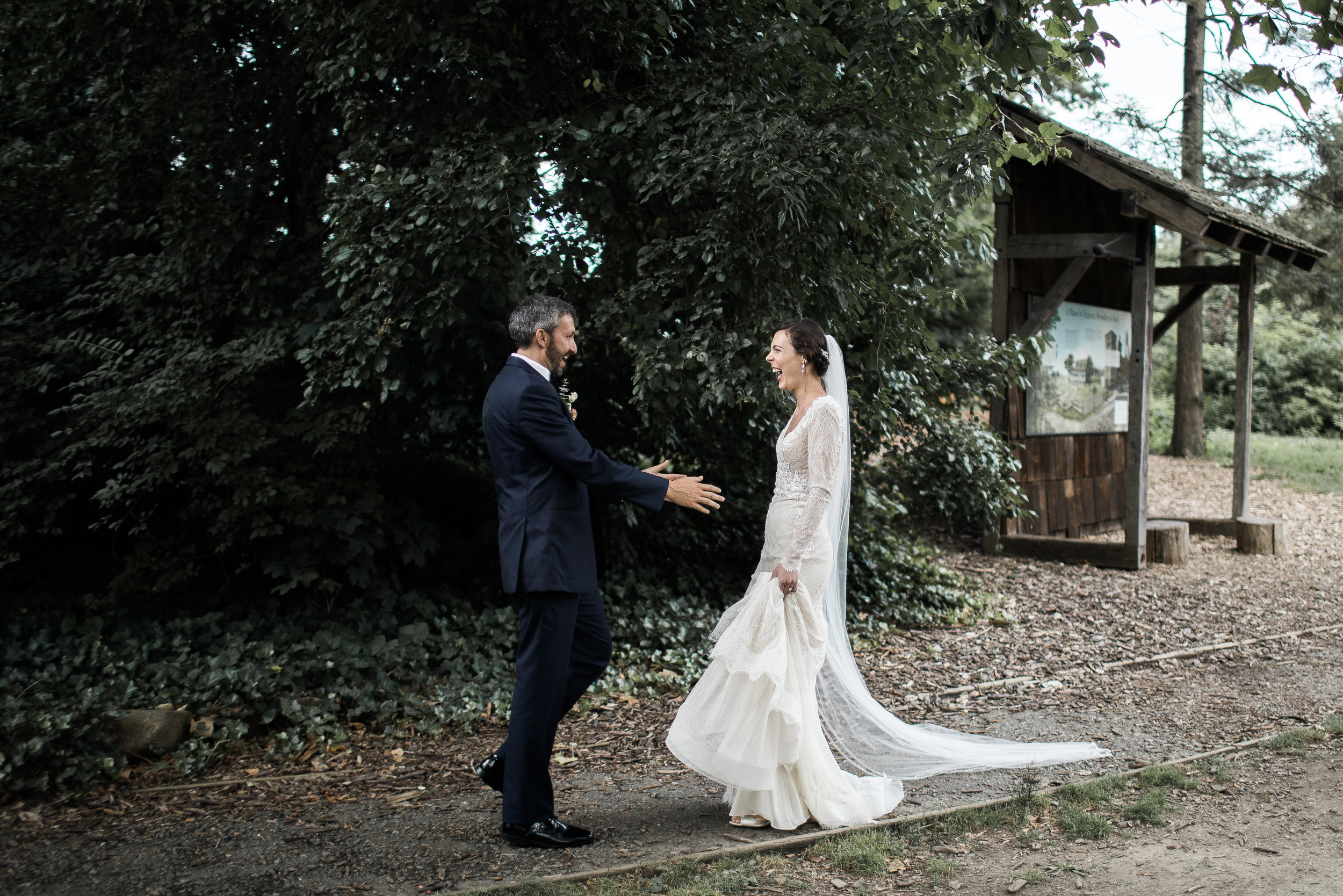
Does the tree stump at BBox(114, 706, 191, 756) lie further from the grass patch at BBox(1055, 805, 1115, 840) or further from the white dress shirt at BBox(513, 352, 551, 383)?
the grass patch at BBox(1055, 805, 1115, 840)

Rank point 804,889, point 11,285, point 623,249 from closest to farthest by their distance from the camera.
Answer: point 804,889
point 623,249
point 11,285

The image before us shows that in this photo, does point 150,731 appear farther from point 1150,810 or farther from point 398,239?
point 1150,810

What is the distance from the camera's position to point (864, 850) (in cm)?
398

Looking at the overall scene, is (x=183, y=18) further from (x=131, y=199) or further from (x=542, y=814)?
(x=542, y=814)

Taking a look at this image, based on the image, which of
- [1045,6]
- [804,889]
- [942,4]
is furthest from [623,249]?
[804,889]

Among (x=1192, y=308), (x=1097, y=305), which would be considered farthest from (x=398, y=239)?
(x=1192, y=308)

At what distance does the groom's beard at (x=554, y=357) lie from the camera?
4266mm

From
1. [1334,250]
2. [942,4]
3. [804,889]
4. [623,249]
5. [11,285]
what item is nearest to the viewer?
[804,889]

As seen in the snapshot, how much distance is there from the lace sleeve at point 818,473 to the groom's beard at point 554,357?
107cm

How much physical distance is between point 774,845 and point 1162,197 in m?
8.19

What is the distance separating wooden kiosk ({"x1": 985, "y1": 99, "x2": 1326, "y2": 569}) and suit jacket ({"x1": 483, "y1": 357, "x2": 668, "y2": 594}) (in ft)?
22.9

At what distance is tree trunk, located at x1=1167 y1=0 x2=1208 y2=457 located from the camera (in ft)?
55.2

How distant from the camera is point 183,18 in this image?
6820 mm

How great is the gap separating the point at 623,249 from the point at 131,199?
3.55m
